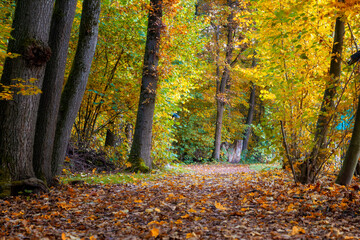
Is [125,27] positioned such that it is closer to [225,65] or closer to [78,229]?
[78,229]

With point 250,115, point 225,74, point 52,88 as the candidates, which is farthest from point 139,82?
point 250,115

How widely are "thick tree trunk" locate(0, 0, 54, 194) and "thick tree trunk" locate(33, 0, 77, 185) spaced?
0.54 metres

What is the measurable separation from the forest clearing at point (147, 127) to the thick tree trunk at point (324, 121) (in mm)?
22

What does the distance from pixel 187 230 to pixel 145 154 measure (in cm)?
567

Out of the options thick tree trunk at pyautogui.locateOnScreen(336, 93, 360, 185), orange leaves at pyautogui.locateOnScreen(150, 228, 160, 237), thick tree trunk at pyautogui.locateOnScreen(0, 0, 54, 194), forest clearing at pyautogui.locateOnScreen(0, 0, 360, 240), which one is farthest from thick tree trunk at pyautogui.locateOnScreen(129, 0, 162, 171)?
orange leaves at pyautogui.locateOnScreen(150, 228, 160, 237)

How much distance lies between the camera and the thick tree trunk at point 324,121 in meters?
4.99

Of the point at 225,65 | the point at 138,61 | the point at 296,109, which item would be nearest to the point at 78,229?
the point at 296,109

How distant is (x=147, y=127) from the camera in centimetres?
870

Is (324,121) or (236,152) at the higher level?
(324,121)

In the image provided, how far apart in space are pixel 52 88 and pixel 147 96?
11.0ft

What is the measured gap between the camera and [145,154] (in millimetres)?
8766

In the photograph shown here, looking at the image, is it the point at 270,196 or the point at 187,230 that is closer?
the point at 187,230

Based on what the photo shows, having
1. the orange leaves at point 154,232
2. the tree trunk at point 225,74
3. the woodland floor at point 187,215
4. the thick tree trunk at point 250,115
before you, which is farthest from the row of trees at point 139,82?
the thick tree trunk at point 250,115

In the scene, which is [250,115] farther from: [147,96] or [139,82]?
[147,96]
